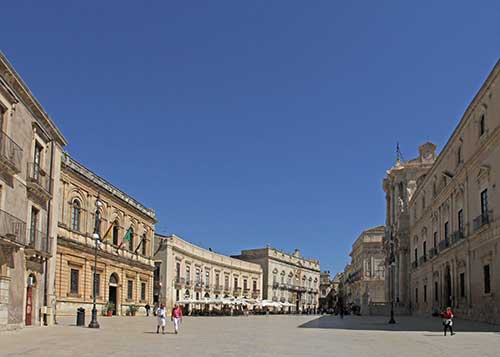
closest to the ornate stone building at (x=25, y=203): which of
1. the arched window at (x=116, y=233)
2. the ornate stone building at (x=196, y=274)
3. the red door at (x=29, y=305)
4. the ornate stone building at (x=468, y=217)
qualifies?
the red door at (x=29, y=305)

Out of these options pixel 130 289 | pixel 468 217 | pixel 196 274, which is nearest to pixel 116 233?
pixel 130 289

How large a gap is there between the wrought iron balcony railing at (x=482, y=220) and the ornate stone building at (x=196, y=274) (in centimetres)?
3545

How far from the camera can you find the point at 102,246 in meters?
43.7

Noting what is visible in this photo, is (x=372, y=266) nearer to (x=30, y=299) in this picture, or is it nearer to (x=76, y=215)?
(x=76, y=215)

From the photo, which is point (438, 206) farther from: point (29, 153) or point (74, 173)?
point (29, 153)

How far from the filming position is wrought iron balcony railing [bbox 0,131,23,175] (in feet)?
65.4

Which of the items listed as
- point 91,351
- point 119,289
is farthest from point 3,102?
point 119,289

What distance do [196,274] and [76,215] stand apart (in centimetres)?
3051

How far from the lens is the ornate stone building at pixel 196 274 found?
2408 inches

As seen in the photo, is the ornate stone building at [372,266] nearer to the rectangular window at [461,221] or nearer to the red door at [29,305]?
the rectangular window at [461,221]

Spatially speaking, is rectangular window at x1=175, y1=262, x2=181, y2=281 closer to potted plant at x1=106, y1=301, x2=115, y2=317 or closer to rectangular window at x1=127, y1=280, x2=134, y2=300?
rectangular window at x1=127, y1=280, x2=134, y2=300

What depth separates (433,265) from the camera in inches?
1742

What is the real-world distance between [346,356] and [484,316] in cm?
1779

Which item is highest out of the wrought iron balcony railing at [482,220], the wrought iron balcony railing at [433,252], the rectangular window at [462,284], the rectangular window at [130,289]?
the wrought iron balcony railing at [482,220]
